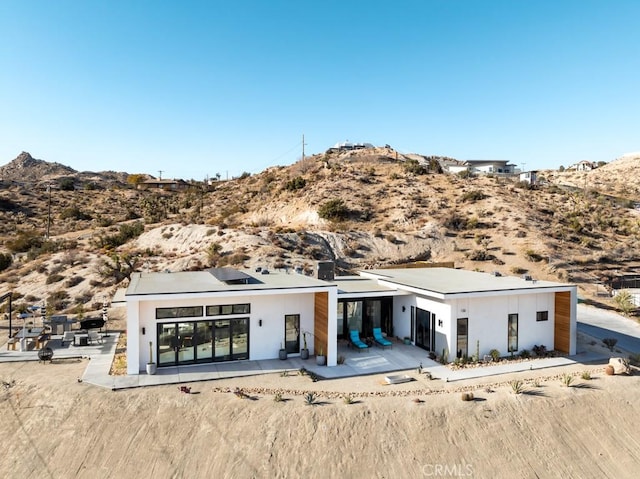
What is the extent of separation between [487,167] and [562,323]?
68096 millimetres

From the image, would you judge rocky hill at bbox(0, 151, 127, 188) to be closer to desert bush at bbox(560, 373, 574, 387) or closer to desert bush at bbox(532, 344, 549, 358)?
desert bush at bbox(532, 344, 549, 358)

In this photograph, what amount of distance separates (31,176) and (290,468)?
403 ft

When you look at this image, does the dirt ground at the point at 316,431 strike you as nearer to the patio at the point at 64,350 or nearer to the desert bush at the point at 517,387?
the desert bush at the point at 517,387

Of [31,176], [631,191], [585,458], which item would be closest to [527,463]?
[585,458]

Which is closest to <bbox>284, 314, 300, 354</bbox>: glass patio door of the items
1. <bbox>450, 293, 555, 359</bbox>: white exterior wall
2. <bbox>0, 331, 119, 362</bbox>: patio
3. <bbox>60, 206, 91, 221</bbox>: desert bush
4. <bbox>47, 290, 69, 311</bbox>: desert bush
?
<bbox>450, 293, 555, 359</bbox>: white exterior wall

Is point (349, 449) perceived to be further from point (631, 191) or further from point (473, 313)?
point (631, 191)

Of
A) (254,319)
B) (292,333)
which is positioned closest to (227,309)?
(254,319)

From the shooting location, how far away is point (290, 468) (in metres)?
11.0

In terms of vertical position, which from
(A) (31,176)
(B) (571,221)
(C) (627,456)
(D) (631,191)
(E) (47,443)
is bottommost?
(C) (627,456)

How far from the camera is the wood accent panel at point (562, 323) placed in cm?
1831

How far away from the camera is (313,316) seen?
17.9m

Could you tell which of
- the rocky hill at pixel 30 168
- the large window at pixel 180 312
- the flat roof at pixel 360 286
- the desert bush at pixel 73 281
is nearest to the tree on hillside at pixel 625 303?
the flat roof at pixel 360 286

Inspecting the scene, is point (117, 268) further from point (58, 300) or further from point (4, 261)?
point (4, 261)

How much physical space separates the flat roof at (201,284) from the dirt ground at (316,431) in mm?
3528
